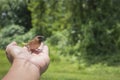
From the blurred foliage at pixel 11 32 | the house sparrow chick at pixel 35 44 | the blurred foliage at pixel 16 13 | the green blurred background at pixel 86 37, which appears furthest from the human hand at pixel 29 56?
the blurred foliage at pixel 16 13

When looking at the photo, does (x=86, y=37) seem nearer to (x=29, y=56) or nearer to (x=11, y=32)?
(x=11, y=32)

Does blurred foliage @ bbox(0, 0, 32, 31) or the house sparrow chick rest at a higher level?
the house sparrow chick

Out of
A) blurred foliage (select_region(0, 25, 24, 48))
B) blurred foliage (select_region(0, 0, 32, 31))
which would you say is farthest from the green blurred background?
blurred foliage (select_region(0, 0, 32, 31))

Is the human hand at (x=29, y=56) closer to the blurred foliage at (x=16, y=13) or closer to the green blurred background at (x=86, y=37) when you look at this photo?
the green blurred background at (x=86, y=37)

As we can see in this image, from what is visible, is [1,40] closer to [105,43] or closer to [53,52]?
[53,52]

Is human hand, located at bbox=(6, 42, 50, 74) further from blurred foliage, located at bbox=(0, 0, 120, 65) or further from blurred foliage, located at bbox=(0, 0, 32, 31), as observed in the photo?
blurred foliage, located at bbox=(0, 0, 32, 31)

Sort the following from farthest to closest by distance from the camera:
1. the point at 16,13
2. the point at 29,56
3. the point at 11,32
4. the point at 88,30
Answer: the point at 16,13 < the point at 11,32 < the point at 88,30 < the point at 29,56

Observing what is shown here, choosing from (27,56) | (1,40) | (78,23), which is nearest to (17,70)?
(27,56)

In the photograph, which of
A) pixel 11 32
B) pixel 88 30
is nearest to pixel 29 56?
pixel 88 30
